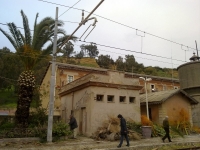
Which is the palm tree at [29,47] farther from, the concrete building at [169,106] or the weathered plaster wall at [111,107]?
the concrete building at [169,106]

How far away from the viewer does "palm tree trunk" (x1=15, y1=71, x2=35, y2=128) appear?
50.0 feet

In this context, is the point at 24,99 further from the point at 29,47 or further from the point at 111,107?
the point at 111,107

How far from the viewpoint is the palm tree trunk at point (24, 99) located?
15.2 meters

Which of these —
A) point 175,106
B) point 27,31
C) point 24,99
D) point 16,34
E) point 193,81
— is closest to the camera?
point 24,99

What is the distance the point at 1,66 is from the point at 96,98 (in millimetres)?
29538

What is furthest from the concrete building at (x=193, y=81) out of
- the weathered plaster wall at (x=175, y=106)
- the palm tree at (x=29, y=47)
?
the palm tree at (x=29, y=47)

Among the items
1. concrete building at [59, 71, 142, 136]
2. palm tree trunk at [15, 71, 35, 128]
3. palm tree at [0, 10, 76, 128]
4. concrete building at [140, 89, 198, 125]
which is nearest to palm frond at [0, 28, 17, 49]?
palm tree at [0, 10, 76, 128]

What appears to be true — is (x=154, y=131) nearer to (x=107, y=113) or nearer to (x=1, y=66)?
(x=107, y=113)

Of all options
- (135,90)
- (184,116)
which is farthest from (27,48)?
(184,116)

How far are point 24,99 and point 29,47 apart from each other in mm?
3864

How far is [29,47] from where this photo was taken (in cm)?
1616

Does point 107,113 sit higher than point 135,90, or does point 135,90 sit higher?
point 135,90

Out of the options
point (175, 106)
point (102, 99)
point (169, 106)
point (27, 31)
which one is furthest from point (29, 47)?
point (175, 106)

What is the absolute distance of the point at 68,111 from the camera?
22.0 meters
